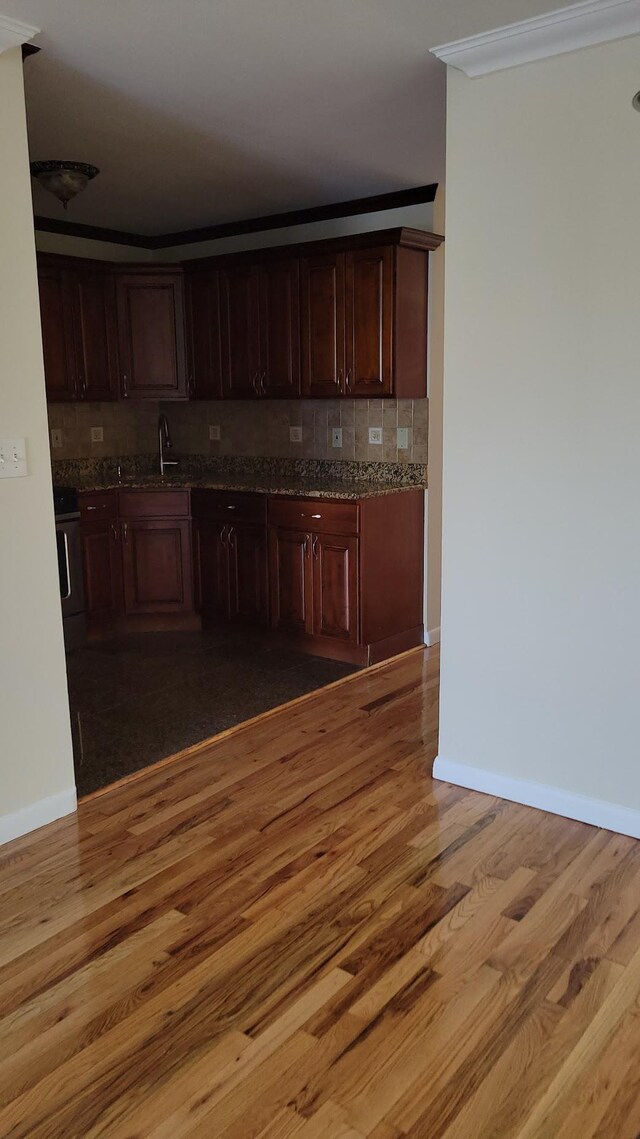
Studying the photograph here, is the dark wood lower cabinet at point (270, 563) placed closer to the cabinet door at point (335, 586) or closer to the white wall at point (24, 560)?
the cabinet door at point (335, 586)

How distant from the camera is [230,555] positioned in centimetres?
511

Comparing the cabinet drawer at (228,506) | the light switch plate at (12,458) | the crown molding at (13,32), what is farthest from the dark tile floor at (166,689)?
the crown molding at (13,32)

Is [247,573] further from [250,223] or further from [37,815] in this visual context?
[37,815]

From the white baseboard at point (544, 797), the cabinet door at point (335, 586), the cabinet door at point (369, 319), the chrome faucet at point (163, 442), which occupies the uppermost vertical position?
the cabinet door at point (369, 319)

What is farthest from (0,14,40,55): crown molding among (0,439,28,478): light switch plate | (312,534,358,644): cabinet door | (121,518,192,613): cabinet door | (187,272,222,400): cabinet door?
(121,518,192,613): cabinet door

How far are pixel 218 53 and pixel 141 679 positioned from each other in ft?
9.21

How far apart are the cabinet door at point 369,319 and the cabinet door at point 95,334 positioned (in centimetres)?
163

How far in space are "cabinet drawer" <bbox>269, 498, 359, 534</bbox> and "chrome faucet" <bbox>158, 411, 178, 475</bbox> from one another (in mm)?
1475

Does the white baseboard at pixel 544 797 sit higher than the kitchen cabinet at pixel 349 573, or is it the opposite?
the kitchen cabinet at pixel 349 573

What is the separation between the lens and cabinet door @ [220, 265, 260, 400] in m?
5.08

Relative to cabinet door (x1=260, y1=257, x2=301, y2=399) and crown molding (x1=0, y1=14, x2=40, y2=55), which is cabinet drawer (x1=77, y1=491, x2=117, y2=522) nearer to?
cabinet door (x1=260, y1=257, x2=301, y2=399)

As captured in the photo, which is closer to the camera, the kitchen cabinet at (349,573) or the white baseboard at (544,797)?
the white baseboard at (544,797)

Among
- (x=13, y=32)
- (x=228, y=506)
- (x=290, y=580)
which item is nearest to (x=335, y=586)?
(x=290, y=580)

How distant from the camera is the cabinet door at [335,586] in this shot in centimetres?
451
